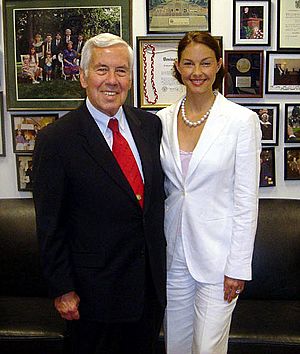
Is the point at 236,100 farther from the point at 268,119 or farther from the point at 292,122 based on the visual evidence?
the point at 292,122

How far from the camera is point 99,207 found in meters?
1.69

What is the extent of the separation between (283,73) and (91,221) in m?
1.62

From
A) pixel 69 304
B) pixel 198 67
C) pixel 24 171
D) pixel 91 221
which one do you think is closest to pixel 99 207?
pixel 91 221

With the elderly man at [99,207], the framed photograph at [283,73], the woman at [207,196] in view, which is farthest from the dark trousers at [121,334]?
the framed photograph at [283,73]

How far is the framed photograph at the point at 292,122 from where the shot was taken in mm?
2840

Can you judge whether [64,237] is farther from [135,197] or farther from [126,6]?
[126,6]

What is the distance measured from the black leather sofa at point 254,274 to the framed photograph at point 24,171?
128 millimetres

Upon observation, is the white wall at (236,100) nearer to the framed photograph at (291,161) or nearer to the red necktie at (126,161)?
the framed photograph at (291,161)

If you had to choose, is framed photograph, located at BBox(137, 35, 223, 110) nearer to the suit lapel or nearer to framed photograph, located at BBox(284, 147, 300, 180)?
framed photograph, located at BBox(284, 147, 300, 180)

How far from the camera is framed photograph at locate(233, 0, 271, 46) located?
2752 mm

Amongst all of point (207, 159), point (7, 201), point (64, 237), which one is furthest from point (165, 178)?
point (7, 201)

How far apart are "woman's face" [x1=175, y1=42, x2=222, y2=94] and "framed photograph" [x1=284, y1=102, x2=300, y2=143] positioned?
1070 mm

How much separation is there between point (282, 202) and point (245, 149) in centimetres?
106

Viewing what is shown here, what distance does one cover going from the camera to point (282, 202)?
2.78m
